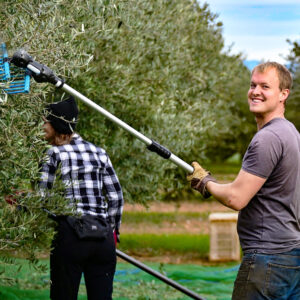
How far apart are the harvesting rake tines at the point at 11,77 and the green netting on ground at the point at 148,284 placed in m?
4.31

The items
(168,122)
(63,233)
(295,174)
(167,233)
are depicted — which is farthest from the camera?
(167,233)

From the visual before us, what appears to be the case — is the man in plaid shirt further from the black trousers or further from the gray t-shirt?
the gray t-shirt

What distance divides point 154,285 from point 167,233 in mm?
6776

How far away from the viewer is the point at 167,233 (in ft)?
54.6

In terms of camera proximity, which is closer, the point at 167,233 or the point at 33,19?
the point at 33,19

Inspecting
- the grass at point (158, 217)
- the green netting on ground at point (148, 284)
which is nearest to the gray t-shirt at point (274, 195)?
the green netting on ground at point (148, 284)

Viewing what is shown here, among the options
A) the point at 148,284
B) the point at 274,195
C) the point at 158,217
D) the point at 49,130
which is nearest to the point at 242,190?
the point at 274,195

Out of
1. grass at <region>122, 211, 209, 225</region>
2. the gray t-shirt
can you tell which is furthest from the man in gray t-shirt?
grass at <region>122, 211, 209, 225</region>

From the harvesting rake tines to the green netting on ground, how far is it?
170 inches

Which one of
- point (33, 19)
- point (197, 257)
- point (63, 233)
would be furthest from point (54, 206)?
point (197, 257)

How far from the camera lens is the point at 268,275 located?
156 inches

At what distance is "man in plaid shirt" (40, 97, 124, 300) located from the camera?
17.7 ft

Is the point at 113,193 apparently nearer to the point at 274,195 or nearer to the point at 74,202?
the point at 74,202

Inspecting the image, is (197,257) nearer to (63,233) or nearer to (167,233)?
(167,233)
